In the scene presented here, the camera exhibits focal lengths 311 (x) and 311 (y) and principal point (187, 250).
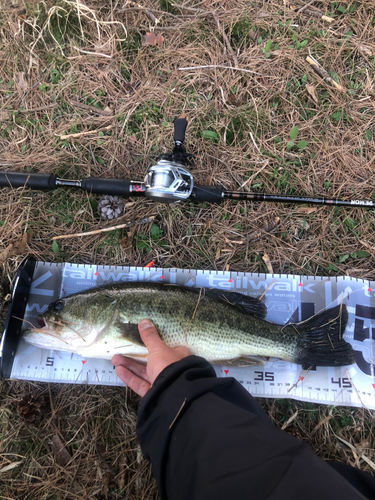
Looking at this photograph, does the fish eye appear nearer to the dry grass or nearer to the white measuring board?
the white measuring board

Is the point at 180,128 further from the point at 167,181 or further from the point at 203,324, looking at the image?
the point at 203,324

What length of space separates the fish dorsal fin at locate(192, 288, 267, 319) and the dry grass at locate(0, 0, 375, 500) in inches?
14.6

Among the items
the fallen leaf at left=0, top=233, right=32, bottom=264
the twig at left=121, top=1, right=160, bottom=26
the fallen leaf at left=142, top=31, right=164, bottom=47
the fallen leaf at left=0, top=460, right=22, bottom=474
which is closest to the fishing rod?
the fallen leaf at left=0, top=233, right=32, bottom=264

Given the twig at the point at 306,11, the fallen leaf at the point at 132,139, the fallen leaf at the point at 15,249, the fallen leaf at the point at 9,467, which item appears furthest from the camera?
the twig at the point at 306,11

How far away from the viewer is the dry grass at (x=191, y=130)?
3.30 m

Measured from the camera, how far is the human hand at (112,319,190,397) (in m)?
2.53

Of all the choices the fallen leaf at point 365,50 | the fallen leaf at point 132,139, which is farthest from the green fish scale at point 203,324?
the fallen leaf at point 365,50

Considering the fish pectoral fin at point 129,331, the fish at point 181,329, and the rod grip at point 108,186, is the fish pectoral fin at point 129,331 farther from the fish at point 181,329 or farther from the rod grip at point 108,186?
the rod grip at point 108,186

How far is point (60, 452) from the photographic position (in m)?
3.05

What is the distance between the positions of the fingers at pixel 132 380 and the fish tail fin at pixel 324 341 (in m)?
1.45

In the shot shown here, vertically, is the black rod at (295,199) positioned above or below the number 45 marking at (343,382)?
above

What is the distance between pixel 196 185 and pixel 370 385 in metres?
2.62

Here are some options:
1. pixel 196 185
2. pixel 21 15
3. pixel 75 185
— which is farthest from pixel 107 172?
pixel 21 15

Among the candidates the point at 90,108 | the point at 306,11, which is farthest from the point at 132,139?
the point at 306,11
